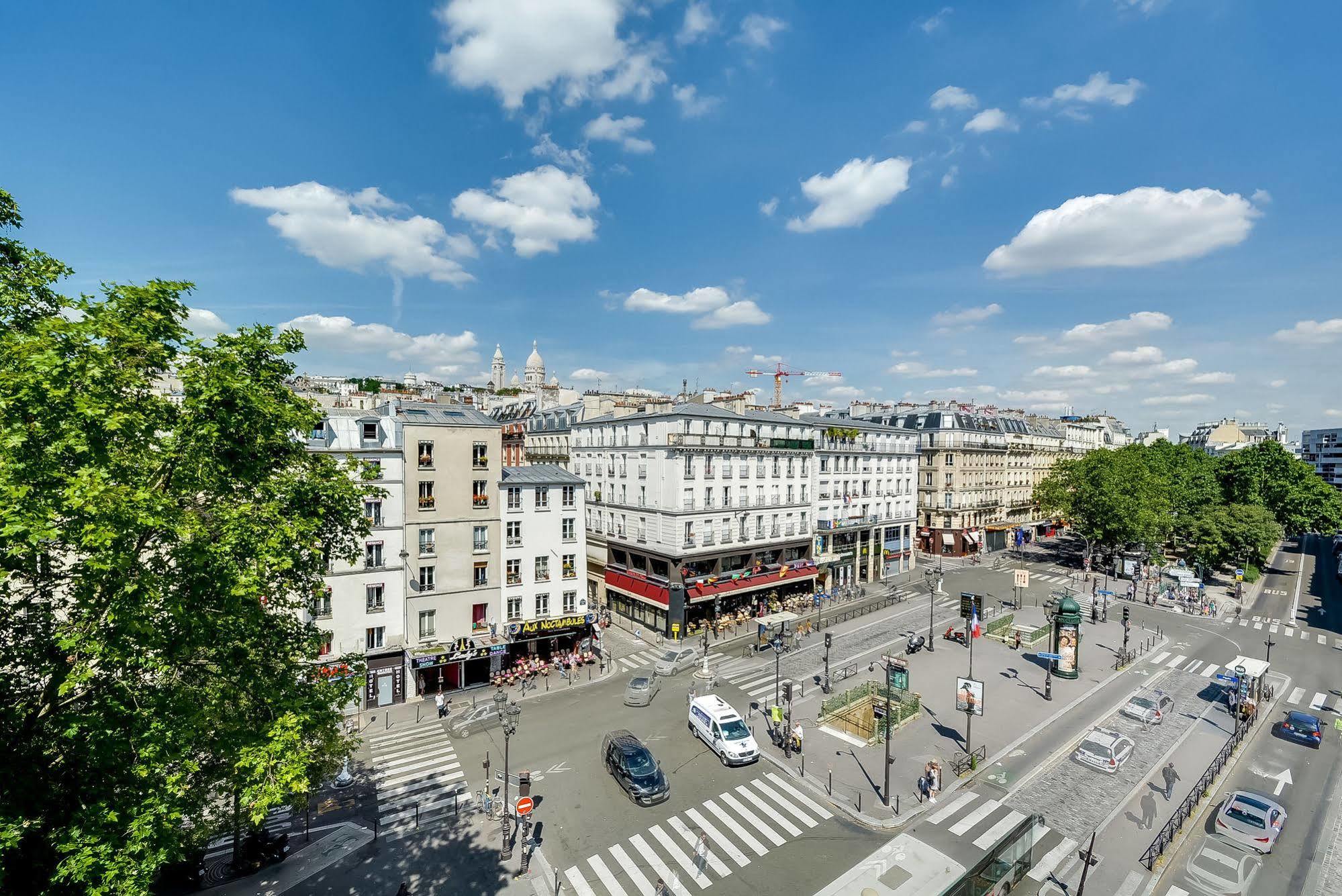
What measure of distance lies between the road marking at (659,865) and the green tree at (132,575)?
37.4 ft

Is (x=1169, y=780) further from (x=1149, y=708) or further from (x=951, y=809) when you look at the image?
(x=1149, y=708)

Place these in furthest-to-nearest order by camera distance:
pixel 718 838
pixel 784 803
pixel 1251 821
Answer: pixel 784 803
pixel 718 838
pixel 1251 821

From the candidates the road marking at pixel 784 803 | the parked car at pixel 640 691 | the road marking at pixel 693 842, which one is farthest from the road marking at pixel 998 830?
the parked car at pixel 640 691

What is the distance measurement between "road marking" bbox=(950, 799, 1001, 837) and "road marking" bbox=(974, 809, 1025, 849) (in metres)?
0.50

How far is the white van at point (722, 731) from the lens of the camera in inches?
979

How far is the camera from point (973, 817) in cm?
2091

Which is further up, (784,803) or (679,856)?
(679,856)

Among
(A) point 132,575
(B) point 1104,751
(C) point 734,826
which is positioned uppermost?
(A) point 132,575

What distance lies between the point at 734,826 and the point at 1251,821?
677 inches

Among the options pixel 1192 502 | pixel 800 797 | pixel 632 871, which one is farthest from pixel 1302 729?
pixel 1192 502

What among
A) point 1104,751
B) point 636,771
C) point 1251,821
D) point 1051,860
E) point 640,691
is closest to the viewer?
point 1051,860

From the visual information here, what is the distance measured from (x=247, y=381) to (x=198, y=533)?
3.34 meters

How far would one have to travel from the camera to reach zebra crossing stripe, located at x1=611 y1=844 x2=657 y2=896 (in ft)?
58.0

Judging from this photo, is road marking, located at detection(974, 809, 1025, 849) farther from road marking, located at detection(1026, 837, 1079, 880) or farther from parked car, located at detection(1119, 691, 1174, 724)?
parked car, located at detection(1119, 691, 1174, 724)
